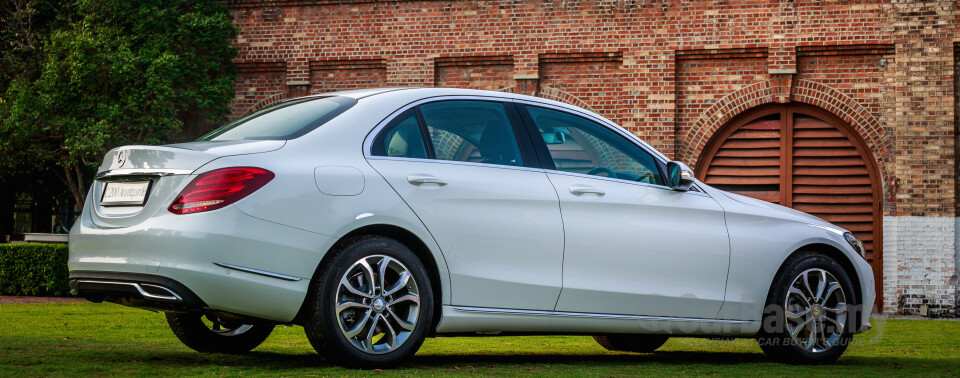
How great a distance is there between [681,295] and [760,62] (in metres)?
11.5

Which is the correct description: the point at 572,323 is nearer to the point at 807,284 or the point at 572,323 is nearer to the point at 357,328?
the point at 357,328

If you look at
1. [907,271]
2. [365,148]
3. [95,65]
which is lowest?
[907,271]

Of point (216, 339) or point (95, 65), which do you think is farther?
point (95, 65)

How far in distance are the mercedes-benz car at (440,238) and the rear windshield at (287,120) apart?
2 centimetres

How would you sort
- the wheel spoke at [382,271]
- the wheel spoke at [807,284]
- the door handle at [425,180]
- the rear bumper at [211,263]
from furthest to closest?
the wheel spoke at [807,284] < the door handle at [425,180] < the wheel spoke at [382,271] < the rear bumper at [211,263]

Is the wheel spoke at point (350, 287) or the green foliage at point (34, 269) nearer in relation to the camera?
the wheel spoke at point (350, 287)

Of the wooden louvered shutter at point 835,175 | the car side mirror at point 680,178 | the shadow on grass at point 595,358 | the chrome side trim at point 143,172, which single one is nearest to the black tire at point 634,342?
the shadow on grass at point 595,358

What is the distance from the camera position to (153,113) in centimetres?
1741

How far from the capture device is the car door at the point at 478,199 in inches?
229

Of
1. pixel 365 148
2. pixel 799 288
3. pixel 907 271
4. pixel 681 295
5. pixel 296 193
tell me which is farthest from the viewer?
pixel 907 271

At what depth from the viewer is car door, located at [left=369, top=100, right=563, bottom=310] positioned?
229 inches

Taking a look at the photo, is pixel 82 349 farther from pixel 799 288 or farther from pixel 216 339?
pixel 799 288

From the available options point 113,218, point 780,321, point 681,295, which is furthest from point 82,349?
point 780,321

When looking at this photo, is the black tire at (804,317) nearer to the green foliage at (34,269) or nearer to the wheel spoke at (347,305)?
the wheel spoke at (347,305)
